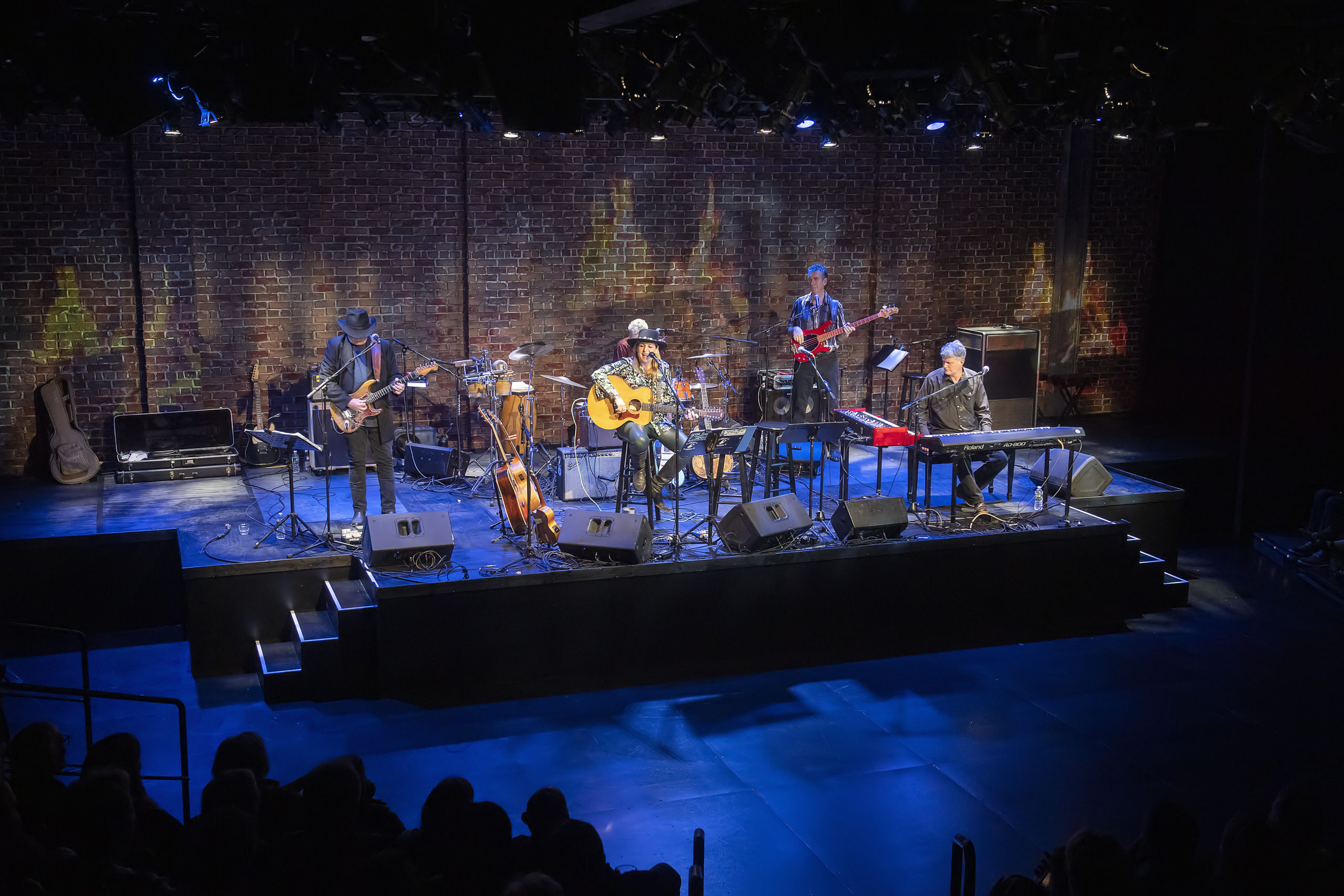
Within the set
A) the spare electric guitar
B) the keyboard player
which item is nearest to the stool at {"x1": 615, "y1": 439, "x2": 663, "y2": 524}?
the keyboard player

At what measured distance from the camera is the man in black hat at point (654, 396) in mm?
9156

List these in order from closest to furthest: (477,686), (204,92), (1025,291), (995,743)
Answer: (204,92) < (995,743) < (477,686) < (1025,291)

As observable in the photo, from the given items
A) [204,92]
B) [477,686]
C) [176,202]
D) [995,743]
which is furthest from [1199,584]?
[176,202]

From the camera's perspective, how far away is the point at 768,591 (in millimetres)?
8156

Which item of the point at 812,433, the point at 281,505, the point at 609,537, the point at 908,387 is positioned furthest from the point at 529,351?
the point at 908,387

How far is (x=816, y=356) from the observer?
10938 millimetres

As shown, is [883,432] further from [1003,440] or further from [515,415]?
[515,415]

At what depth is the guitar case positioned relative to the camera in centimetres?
1016

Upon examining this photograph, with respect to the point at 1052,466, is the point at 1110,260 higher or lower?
higher

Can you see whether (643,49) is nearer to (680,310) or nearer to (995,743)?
(995,743)

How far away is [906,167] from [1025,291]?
6.31 ft

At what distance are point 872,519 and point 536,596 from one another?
7.60 ft

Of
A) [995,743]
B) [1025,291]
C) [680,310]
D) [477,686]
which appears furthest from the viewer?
[1025,291]

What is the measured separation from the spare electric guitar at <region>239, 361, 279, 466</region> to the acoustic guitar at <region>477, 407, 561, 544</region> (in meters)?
3.19
